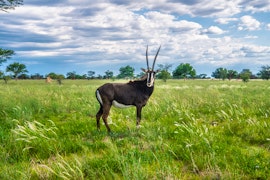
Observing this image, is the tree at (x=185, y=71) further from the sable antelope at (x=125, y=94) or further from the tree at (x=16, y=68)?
the sable antelope at (x=125, y=94)

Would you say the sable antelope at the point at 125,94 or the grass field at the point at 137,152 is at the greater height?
the sable antelope at the point at 125,94

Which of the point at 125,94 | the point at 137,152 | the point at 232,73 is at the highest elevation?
the point at 232,73

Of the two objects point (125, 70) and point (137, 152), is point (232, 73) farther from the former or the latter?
point (137, 152)

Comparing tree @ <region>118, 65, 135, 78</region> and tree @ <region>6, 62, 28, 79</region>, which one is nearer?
tree @ <region>6, 62, 28, 79</region>

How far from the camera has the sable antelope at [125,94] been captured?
782 cm

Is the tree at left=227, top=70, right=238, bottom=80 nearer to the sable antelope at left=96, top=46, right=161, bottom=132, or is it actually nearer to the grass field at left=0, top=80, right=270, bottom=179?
the grass field at left=0, top=80, right=270, bottom=179

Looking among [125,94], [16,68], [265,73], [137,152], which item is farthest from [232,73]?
[137,152]

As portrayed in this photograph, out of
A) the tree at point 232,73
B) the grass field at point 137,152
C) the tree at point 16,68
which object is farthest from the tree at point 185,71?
the grass field at point 137,152

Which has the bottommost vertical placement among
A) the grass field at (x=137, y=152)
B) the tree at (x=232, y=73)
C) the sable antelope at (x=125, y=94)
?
the grass field at (x=137, y=152)

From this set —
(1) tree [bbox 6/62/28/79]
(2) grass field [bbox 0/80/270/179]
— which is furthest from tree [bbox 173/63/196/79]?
(2) grass field [bbox 0/80/270/179]

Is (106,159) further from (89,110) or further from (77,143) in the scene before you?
(89,110)

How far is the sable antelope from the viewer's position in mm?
7824

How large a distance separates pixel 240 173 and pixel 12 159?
4.81 m

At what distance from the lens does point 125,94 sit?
8.12 meters
